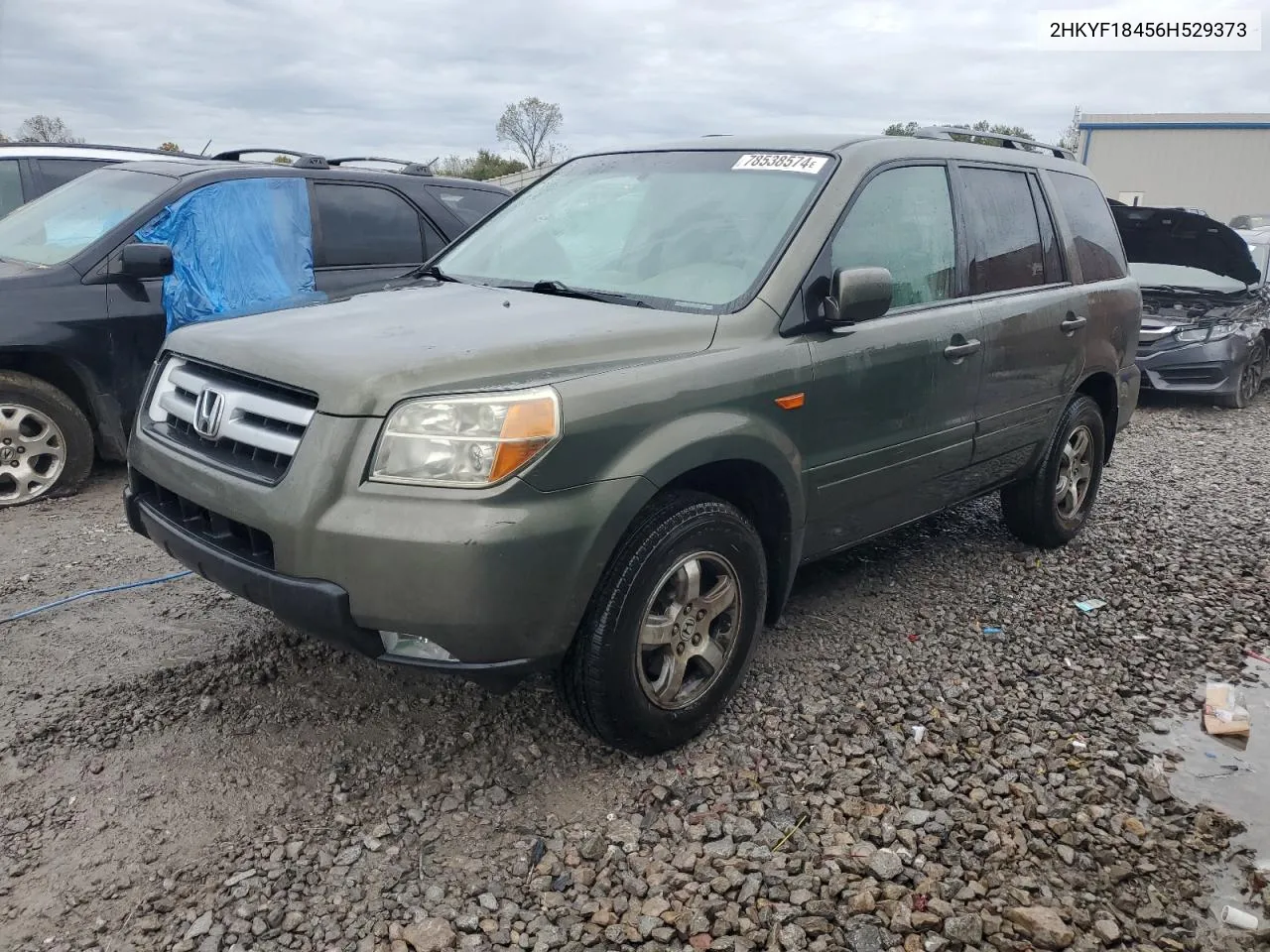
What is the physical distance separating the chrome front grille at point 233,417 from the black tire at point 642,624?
922 mm

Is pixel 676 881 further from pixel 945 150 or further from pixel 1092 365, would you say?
pixel 1092 365

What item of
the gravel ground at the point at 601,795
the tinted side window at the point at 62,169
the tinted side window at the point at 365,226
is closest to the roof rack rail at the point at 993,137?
the gravel ground at the point at 601,795

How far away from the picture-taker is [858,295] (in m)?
3.13

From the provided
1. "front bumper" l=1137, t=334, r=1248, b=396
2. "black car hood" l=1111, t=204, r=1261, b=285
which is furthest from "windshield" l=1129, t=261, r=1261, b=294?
"front bumper" l=1137, t=334, r=1248, b=396

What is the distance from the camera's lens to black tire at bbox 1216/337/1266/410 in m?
9.45

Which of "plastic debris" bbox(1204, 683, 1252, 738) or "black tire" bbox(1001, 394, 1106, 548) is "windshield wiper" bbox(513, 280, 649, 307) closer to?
"plastic debris" bbox(1204, 683, 1252, 738)

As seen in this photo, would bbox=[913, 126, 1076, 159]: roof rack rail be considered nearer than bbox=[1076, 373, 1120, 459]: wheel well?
Yes

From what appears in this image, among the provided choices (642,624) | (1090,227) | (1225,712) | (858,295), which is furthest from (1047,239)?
(642,624)

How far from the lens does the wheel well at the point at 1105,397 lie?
5.05 metres

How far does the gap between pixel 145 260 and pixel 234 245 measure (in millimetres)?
670

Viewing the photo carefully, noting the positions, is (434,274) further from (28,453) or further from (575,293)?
(28,453)

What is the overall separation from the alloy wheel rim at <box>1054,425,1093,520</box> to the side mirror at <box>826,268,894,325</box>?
7.09ft

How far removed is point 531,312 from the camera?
3.09 m

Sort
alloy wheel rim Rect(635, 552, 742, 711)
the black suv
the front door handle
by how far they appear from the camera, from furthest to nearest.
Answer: the black suv
the front door handle
alloy wheel rim Rect(635, 552, 742, 711)
